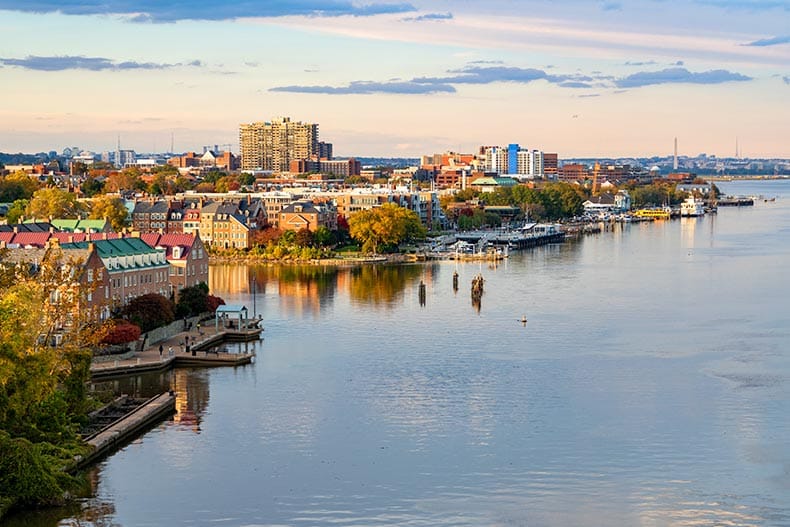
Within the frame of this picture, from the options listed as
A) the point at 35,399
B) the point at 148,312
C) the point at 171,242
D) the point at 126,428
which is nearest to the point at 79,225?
the point at 171,242

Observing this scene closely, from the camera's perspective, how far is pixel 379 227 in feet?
185

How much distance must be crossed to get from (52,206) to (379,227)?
13.6 m

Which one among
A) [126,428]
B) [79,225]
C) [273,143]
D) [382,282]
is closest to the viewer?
[126,428]

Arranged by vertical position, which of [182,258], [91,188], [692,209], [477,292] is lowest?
[477,292]

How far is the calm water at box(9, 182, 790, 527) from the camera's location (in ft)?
53.9

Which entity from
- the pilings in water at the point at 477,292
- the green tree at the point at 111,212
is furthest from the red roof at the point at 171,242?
the green tree at the point at 111,212

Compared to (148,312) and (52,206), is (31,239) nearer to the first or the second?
(148,312)

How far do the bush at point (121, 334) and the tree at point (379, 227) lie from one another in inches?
1162

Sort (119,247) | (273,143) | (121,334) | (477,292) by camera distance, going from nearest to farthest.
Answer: (121,334) → (119,247) → (477,292) → (273,143)

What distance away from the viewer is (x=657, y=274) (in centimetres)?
4622

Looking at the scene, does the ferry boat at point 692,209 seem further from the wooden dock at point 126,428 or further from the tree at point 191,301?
the wooden dock at point 126,428

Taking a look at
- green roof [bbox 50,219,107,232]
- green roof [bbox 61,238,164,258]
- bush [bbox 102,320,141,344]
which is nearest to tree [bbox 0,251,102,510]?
bush [bbox 102,320,141,344]

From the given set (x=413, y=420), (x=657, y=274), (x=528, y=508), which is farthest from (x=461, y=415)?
(x=657, y=274)

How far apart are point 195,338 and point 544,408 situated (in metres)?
9.61
